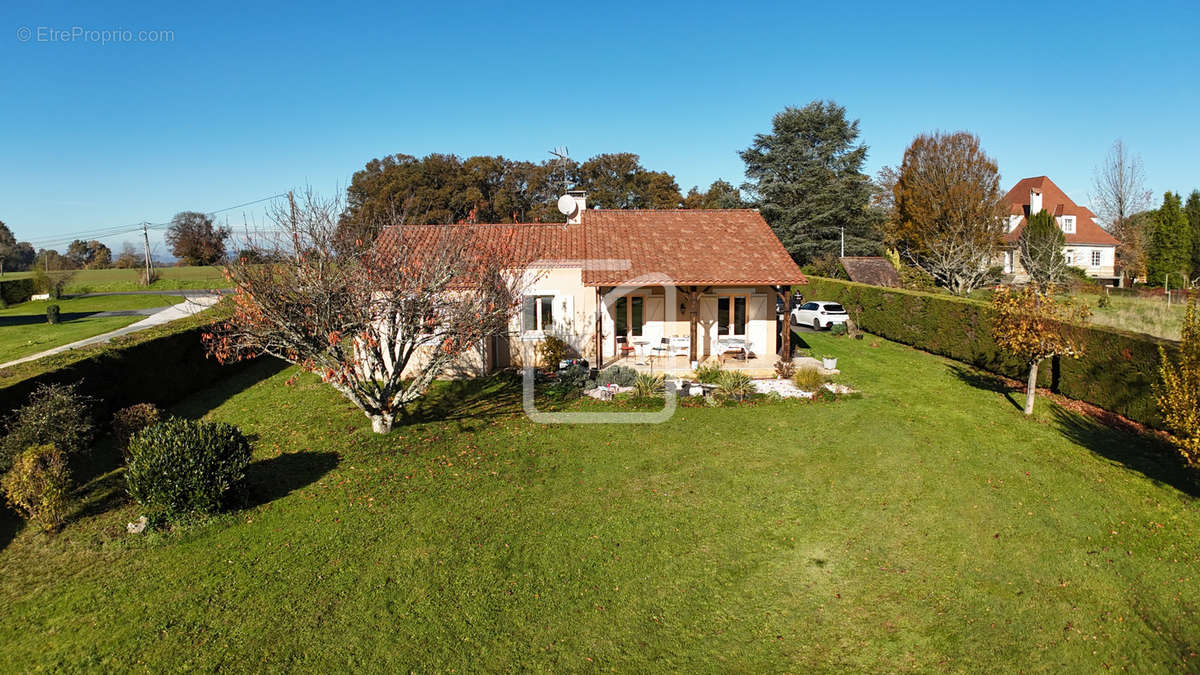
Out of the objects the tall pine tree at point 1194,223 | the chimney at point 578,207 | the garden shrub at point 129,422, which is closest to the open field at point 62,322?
the garden shrub at point 129,422

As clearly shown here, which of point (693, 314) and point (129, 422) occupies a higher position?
point (693, 314)

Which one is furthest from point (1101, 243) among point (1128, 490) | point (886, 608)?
point (886, 608)

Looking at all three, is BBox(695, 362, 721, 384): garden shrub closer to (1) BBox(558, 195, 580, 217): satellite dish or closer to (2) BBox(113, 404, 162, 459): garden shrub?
(1) BBox(558, 195, 580, 217): satellite dish

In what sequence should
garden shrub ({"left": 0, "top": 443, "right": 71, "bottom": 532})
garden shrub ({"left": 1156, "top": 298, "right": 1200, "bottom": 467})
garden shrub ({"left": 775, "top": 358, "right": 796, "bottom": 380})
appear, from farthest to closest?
garden shrub ({"left": 775, "top": 358, "right": 796, "bottom": 380}) → garden shrub ({"left": 1156, "top": 298, "right": 1200, "bottom": 467}) → garden shrub ({"left": 0, "top": 443, "right": 71, "bottom": 532})

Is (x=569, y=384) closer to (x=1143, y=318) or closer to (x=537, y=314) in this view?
(x=537, y=314)

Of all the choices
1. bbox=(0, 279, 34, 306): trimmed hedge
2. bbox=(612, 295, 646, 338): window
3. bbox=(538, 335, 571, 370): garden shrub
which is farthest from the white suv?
bbox=(0, 279, 34, 306): trimmed hedge

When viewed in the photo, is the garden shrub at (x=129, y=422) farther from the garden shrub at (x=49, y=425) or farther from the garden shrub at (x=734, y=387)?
the garden shrub at (x=734, y=387)

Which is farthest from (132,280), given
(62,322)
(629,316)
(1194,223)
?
(1194,223)
